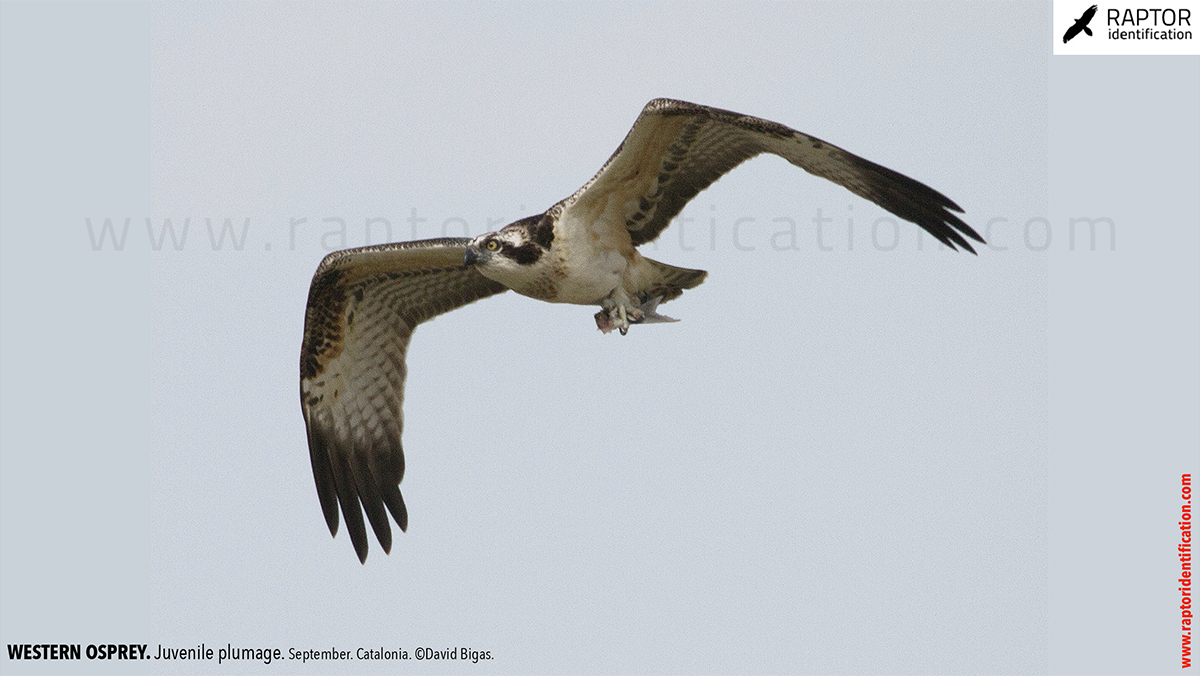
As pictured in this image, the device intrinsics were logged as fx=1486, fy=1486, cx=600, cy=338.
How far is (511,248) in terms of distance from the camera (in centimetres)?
1073

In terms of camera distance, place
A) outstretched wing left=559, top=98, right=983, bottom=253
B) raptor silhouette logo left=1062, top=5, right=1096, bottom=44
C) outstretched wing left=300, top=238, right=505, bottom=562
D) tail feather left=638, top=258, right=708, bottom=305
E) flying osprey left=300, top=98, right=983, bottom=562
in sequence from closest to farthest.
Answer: outstretched wing left=559, top=98, right=983, bottom=253
flying osprey left=300, top=98, right=983, bottom=562
tail feather left=638, top=258, right=708, bottom=305
raptor silhouette logo left=1062, top=5, right=1096, bottom=44
outstretched wing left=300, top=238, right=505, bottom=562

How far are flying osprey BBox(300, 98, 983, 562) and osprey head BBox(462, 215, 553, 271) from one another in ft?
0.03

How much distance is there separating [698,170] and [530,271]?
57.5 inches

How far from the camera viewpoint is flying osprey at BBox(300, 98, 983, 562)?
33.9ft

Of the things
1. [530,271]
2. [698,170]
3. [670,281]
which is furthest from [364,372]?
[698,170]

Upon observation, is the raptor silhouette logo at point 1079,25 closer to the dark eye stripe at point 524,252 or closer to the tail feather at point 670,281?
the tail feather at point 670,281

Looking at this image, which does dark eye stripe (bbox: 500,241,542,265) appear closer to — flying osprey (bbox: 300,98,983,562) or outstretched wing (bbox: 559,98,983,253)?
flying osprey (bbox: 300,98,983,562)

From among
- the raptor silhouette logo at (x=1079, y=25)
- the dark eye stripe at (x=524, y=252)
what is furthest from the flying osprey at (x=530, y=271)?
the raptor silhouette logo at (x=1079, y=25)

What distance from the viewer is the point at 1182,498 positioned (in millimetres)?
10531

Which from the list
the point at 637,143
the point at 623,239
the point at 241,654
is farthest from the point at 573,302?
the point at 241,654

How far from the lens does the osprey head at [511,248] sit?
10734mm

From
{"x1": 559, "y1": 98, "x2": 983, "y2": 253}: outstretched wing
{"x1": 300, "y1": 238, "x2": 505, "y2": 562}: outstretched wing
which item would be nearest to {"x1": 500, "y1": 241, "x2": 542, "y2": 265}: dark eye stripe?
{"x1": 559, "y1": 98, "x2": 983, "y2": 253}: outstretched wing

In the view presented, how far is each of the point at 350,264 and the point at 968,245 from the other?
4878 millimetres

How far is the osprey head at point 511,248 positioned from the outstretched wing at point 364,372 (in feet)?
4.23
